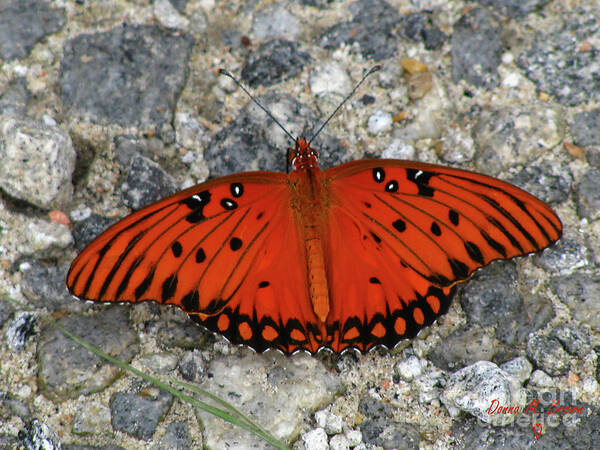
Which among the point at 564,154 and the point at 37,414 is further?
the point at 564,154

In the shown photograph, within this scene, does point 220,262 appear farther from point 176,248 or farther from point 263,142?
point 263,142

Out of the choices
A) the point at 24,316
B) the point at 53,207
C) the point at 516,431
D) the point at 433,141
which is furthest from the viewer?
the point at 433,141

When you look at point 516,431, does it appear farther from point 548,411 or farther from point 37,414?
point 37,414

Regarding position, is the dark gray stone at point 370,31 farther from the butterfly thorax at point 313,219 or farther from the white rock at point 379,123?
the butterfly thorax at point 313,219

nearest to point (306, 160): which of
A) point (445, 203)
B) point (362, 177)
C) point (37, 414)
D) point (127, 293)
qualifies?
point (362, 177)
